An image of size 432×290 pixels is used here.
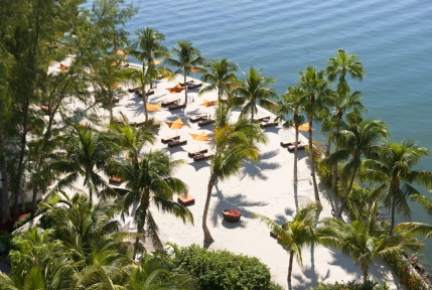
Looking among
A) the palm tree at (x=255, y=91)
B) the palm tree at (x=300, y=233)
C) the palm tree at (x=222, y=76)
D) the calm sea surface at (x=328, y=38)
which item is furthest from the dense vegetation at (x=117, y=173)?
the calm sea surface at (x=328, y=38)

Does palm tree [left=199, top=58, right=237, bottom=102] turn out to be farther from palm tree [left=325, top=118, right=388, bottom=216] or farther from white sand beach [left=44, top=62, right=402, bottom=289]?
palm tree [left=325, top=118, right=388, bottom=216]

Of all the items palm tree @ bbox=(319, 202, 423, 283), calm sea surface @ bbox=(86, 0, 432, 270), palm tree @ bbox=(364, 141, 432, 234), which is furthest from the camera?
calm sea surface @ bbox=(86, 0, 432, 270)

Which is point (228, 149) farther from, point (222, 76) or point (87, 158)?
point (222, 76)

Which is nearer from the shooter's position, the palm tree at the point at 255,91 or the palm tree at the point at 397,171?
the palm tree at the point at 397,171

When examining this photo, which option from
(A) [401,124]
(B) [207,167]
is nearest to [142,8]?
(A) [401,124]

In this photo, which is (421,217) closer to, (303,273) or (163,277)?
(303,273)

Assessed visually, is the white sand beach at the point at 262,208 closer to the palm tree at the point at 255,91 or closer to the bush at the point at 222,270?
the palm tree at the point at 255,91

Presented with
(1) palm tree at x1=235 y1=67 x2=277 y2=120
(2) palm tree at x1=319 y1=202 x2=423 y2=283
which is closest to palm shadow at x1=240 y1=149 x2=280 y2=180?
(1) palm tree at x1=235 y1=67 x2=277 y2=120
